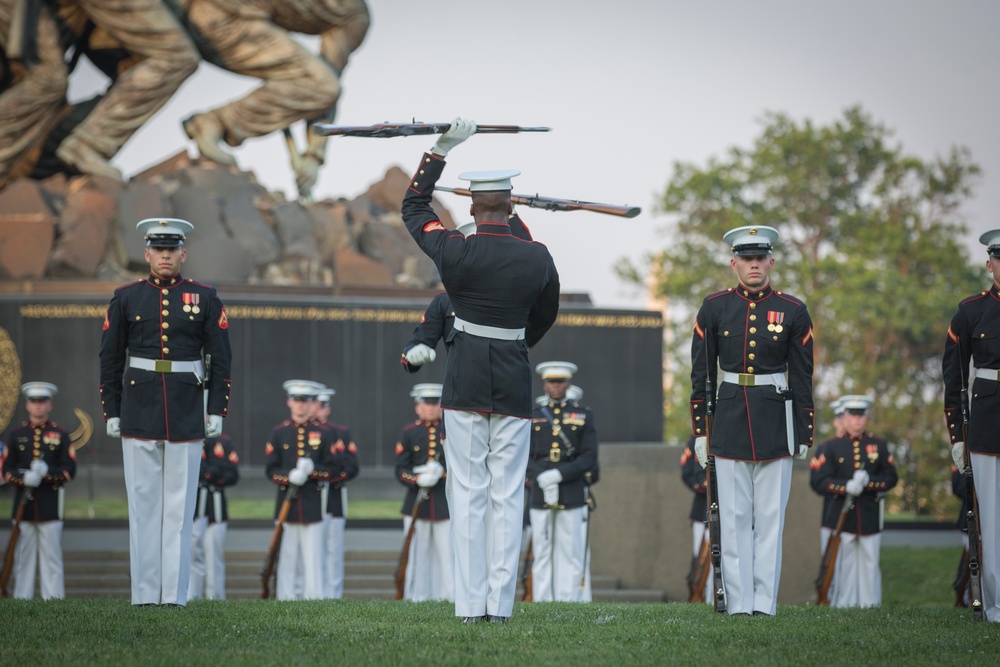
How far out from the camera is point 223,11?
942 inches

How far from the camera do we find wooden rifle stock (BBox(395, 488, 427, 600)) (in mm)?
12203

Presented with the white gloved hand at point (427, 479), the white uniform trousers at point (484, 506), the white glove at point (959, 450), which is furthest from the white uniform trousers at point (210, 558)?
the white glove at point (959, 450)

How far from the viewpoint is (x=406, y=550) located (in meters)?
12.5

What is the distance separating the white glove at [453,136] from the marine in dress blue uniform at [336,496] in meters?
7.29

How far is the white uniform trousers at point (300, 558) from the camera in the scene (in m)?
13.2

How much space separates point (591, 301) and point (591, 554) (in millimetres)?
9272

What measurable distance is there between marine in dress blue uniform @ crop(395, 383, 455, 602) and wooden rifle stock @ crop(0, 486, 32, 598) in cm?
346

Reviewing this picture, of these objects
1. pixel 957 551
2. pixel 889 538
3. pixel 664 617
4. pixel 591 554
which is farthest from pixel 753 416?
pixel 889 538

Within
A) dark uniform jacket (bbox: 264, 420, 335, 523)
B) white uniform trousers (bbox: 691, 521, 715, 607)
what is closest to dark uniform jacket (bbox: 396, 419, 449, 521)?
dark uniform jacket (bbox: 264, 420, 335, 523)

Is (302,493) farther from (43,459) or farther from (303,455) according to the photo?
(43,459)

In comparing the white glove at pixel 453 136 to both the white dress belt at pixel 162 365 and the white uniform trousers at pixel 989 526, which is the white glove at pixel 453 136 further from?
the white uniform trousers at pixel 989 526

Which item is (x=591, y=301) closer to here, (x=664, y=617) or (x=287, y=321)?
(x=287, y=321)

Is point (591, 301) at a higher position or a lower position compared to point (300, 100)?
lower

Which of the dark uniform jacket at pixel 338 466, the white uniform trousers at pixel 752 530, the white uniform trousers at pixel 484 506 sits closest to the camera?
the white uniform trousers at pixel 484 506
